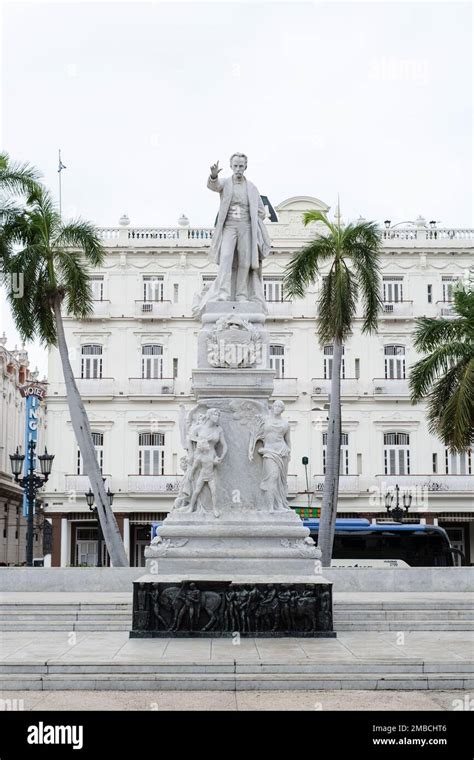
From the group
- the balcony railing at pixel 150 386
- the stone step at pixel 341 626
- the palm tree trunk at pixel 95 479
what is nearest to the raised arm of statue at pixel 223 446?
the stone step at pixel 341 626

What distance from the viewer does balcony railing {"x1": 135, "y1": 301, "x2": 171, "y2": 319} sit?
142ft

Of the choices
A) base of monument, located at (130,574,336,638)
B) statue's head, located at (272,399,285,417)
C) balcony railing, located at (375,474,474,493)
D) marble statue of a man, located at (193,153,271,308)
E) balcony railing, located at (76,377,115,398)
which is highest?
balcony railing, located at (76,377,115,398)

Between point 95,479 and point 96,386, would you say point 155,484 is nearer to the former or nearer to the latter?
point 96,386

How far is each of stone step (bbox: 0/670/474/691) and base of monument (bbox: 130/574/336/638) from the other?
7.26ft

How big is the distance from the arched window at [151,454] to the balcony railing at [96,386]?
2.35m

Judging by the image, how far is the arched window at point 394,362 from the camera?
43.4 metres

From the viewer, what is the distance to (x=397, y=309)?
43.5 meters

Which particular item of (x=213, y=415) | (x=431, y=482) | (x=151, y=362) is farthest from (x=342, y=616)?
(x=151, y=362)

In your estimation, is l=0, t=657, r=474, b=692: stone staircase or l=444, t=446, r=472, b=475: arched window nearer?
l=0, t=657, r=474, b=692: stone staircase

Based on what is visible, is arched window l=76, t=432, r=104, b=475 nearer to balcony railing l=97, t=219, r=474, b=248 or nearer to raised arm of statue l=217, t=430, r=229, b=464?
balcony railing l=97, t=219, r=474, b=248

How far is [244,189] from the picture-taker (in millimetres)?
14859

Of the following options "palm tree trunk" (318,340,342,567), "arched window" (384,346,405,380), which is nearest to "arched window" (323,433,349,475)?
"arched window" (384,346,405,380)

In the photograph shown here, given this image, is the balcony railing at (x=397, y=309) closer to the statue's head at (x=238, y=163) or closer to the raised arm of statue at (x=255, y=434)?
the statue's head at (x=238, y=163)
